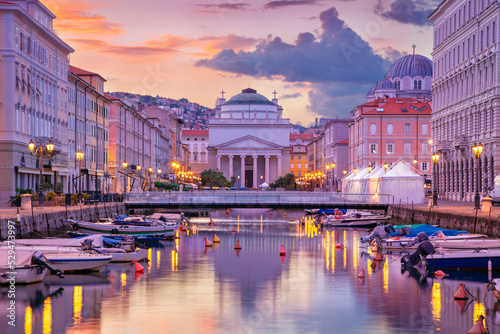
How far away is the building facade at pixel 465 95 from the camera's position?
77.1 metres

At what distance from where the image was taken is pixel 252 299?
29734 millimetres

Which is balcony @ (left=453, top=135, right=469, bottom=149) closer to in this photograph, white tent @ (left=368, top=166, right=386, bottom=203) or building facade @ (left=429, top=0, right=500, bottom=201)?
building facade @ (left=429, top=0, right=500, bottom=201)

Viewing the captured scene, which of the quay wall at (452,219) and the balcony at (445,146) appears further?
the balcony at (445,146)

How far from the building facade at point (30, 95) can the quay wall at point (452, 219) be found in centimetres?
2747

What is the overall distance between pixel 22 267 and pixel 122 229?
70.6 ft

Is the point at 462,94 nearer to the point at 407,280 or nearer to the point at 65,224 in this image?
the point at 65,224

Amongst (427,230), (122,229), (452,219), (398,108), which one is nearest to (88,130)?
(122,229)

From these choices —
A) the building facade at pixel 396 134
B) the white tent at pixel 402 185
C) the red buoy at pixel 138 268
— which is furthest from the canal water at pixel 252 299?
the building facade at pixel 396 134

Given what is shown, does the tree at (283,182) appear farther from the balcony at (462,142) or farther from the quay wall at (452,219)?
the quay wall at (452,219)

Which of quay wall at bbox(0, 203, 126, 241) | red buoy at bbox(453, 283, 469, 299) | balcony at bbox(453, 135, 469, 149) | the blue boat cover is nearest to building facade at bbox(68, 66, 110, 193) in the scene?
quay wall at bbox(0, 203, 126, 241)

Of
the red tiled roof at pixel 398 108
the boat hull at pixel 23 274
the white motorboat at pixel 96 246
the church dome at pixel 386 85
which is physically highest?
the church dome at pixel 386 85

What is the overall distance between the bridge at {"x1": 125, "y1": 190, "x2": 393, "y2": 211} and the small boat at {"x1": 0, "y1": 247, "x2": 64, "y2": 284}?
41833 millimetres

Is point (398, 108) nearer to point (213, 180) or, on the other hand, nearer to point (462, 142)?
point (213, 180)

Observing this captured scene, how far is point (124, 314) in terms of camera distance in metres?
26.3
